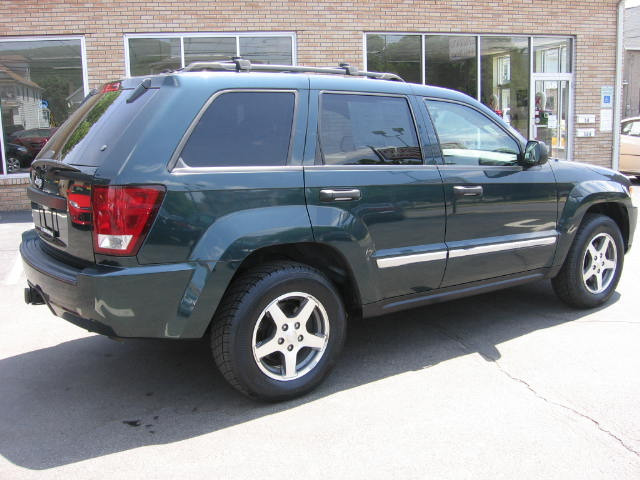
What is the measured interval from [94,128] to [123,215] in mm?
782

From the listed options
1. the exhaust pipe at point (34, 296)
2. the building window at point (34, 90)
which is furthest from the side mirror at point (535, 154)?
the building window at point (34, 90)

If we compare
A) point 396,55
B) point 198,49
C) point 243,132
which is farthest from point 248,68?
point 396,55

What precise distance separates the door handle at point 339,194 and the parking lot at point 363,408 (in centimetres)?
117

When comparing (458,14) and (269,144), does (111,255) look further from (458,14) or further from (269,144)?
(458,14)

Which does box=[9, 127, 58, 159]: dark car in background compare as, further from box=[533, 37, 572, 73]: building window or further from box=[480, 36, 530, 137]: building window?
box=[533, 37, 572, 73]: building window

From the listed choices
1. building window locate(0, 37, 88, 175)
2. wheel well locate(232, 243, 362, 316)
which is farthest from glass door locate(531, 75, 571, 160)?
wheel well locate(232, 243, 362, 316)

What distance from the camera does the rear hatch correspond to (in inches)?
124

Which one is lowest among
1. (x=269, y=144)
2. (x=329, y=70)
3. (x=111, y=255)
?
(x=111, y=255)

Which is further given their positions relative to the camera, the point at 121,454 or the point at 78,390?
the point at 78,390

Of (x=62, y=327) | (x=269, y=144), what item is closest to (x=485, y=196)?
(x=269, y=144)

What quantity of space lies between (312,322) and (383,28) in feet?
32.0

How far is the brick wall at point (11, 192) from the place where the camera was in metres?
11.4

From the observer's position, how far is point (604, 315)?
5.27 m

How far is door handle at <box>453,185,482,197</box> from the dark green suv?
17 millimetres
